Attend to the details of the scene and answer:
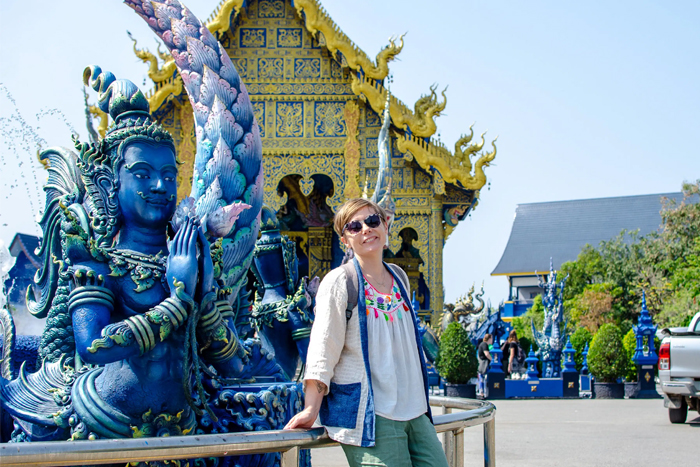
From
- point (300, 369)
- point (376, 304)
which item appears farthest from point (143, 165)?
point (300, 369)

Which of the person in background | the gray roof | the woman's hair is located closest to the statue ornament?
the woman's hair

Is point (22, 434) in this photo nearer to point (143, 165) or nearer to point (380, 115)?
point (143, 165)

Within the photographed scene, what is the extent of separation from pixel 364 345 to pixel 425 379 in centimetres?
29

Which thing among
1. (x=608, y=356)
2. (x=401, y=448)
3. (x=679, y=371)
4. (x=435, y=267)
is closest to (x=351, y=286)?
(x=401, y=448)

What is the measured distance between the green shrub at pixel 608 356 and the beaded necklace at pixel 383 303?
13.3 meters

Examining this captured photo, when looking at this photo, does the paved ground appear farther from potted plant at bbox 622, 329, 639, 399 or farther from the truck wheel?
potted plant at bbox 622, 329, 639, 399

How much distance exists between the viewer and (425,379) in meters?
2.50

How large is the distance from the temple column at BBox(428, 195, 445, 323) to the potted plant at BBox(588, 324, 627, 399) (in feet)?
11.6

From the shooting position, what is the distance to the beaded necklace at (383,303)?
2.42 meters

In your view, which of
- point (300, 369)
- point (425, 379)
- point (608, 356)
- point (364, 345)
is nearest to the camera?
point (364, 345)

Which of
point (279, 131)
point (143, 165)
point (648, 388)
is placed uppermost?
point (279, 131)

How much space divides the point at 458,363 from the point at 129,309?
1153 centimetres

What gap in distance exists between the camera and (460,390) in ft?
46.4

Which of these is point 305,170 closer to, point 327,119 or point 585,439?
point 327,119
